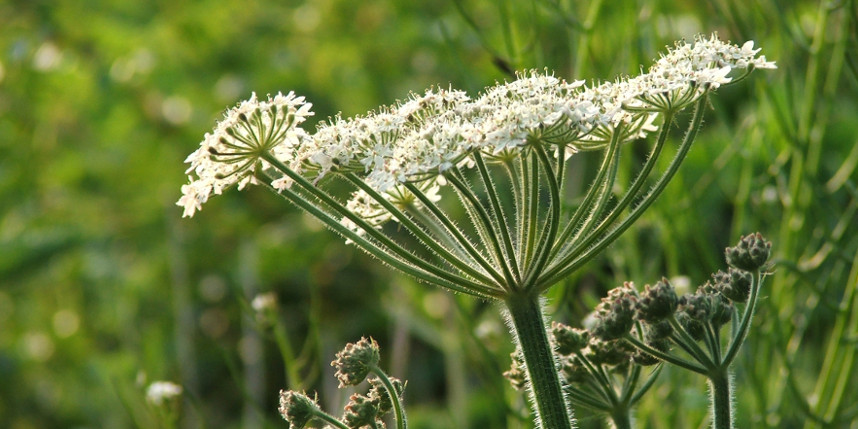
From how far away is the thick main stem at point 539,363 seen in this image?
1.49 meters

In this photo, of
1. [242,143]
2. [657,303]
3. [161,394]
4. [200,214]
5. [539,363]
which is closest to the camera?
[657,303]

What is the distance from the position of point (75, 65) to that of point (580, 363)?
401 cm

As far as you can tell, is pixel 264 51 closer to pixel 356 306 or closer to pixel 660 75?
pixel 356 306

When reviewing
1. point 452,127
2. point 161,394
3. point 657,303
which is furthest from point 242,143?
point 161,394

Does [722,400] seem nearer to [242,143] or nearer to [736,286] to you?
[736,286]

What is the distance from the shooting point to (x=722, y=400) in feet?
4.78

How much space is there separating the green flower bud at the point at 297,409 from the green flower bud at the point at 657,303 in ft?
1.71

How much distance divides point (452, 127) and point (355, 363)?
Answer: 423 millimetres

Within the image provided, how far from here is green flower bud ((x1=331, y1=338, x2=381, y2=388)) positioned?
4.67ft

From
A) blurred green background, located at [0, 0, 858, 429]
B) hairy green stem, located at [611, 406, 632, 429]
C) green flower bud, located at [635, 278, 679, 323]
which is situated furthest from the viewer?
blurred green background, located at [0, 0, 858, 429]

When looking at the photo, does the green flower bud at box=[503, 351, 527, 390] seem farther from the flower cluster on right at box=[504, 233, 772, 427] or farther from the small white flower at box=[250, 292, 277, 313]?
the small white flower at box=[250, 292, 277, 313]

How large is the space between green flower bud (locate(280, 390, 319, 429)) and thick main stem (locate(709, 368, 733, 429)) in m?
0.63

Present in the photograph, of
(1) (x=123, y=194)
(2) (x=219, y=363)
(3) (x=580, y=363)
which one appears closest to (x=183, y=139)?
(1) (x=123, y=194)

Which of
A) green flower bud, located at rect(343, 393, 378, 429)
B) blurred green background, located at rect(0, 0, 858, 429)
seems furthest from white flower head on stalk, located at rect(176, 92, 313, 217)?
blurred green background, located at rect(0, 0, 858, 429)
